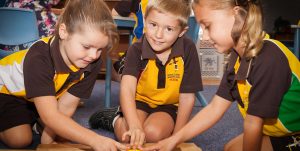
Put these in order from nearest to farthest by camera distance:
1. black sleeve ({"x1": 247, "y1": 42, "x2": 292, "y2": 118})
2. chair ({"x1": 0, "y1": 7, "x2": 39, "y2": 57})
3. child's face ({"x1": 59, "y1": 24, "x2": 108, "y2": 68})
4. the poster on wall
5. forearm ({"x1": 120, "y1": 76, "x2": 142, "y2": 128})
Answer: black sleeve ({"x1": 247, "y1": 42, "x2": 292, "y2": 118})
child's face ({"x1": 59, "y1": 24, "x2": 108, "y2": 68})
forearm ({"x1": 120, "y1": 76, "x2": 142, "y2": 128})
chair ({"x1": 0, "y1": 7, "x2": 39, "y2": 57})
the poster on wall

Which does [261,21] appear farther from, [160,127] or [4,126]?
[4,126]

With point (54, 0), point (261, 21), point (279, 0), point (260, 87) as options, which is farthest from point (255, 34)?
point (279, 0)

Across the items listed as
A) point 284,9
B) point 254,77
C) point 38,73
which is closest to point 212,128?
point 254,77

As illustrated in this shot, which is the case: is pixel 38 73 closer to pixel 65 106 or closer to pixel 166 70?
pixel 65 106

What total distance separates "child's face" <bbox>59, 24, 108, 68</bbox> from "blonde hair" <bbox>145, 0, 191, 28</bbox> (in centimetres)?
27

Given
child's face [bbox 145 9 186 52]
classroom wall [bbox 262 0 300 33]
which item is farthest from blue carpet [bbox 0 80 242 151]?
classroom wall [bbox 262 0 300 33]

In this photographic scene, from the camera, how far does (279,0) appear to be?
463cm

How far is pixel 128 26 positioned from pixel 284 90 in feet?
4.13

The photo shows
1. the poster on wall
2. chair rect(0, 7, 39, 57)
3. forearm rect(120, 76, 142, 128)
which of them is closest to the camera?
forearm rect(120, 76, 142, 128)

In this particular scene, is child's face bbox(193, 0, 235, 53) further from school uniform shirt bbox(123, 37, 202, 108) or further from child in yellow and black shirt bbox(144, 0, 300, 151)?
school uniform shirt bbox(123, 37, 202, 108)

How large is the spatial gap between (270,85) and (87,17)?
643mm

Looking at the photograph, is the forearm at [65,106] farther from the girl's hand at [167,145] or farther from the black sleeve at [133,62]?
the girl's hand at [167,145]

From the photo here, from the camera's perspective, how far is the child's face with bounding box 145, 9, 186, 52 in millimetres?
1348

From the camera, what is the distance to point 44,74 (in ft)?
4.02
